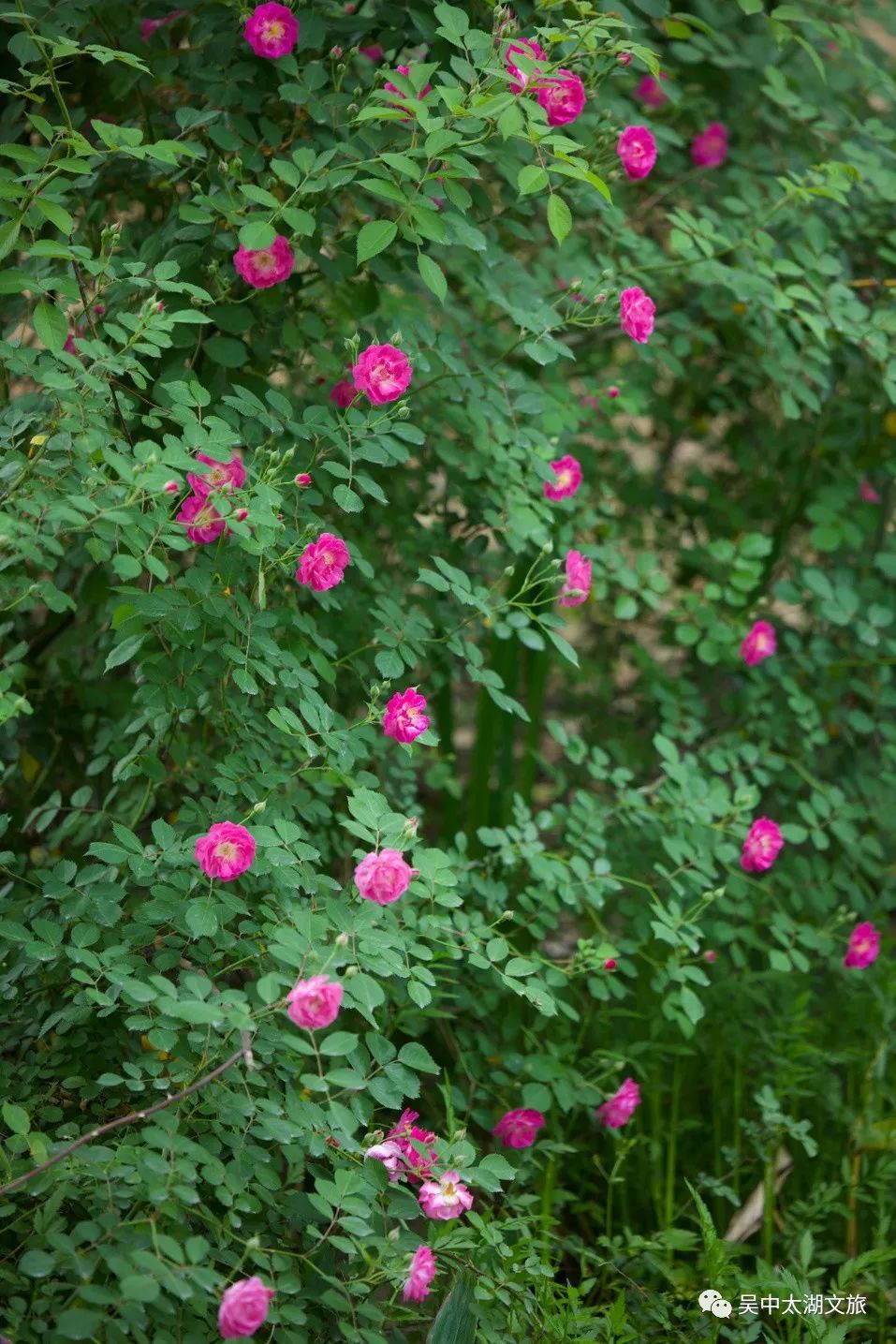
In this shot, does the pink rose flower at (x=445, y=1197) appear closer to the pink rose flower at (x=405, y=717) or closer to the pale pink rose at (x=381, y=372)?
the pink rose flower at (x=405, y=717)

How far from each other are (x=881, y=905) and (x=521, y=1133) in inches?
33.5

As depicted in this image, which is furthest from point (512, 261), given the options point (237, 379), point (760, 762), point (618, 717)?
point (618, 717)

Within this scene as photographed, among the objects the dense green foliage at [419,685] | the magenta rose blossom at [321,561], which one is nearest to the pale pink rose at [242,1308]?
the dense green foliage at [419,685]

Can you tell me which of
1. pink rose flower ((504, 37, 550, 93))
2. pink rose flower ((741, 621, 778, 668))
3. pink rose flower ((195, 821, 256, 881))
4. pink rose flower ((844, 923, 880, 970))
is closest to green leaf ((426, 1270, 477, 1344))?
pink rose flower ((195, 821, 256, 881))

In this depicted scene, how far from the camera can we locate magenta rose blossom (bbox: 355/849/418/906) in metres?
1.25

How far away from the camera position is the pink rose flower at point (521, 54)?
135cm

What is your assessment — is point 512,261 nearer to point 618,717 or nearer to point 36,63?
point 36,63

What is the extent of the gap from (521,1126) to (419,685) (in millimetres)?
687

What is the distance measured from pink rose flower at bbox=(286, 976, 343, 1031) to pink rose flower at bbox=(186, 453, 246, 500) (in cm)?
52

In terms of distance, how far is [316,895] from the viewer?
1417 millimetres

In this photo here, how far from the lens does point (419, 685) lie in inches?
79.4

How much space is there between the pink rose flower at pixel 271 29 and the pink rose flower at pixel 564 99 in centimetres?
31

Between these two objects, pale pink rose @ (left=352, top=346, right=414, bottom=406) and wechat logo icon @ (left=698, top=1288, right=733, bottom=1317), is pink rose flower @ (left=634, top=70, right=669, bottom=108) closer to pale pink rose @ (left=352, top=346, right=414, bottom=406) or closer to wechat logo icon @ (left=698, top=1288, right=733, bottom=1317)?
pale pink rose @ (left=352, top=346, right=414, bottom=406)

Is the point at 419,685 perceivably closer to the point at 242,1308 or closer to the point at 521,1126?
the point at 521,1126
